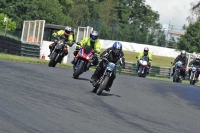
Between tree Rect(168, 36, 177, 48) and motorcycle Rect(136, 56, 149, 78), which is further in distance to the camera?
tree Rect(168, 36, 177, 48)

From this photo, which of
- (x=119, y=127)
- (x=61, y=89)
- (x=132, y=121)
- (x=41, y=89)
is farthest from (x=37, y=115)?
(x=61, y=89)

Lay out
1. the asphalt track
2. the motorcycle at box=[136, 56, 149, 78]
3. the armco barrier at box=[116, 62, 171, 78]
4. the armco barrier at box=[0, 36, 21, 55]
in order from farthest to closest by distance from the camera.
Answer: the armco barrier at box=[116, 62, 171, 78], the motorcycle at box=[136, 56, 149, 78], the armco barrier at box=[0, 36, 21, 55], the asphalt track

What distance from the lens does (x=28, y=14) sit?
7875cm

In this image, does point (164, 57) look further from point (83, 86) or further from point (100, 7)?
point (83, 86)

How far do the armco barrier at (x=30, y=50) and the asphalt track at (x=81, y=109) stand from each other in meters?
19.6

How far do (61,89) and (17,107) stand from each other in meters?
5.10

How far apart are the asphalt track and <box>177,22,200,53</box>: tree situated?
66528 mm

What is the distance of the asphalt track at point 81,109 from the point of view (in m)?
8.98

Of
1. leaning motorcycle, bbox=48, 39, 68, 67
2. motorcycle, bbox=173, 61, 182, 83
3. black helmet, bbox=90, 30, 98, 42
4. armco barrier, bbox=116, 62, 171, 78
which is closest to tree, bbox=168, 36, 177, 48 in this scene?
armco barrier, bbox=116, 62, 171, 78

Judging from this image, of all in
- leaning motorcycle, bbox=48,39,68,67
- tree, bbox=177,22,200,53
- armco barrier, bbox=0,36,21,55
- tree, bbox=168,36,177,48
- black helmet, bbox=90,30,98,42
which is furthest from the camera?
tree, bbox=177,22,200,53

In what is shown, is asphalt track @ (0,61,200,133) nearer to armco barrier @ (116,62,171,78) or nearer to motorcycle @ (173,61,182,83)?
motorcycle @ (173,61,182,83)

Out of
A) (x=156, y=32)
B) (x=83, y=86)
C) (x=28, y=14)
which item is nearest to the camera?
(x=83, y=86)

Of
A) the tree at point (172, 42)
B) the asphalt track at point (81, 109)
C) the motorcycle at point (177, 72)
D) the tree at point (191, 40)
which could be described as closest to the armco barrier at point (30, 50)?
the motorcycle at point (177, 72)

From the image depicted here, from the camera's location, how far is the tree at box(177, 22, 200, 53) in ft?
276
